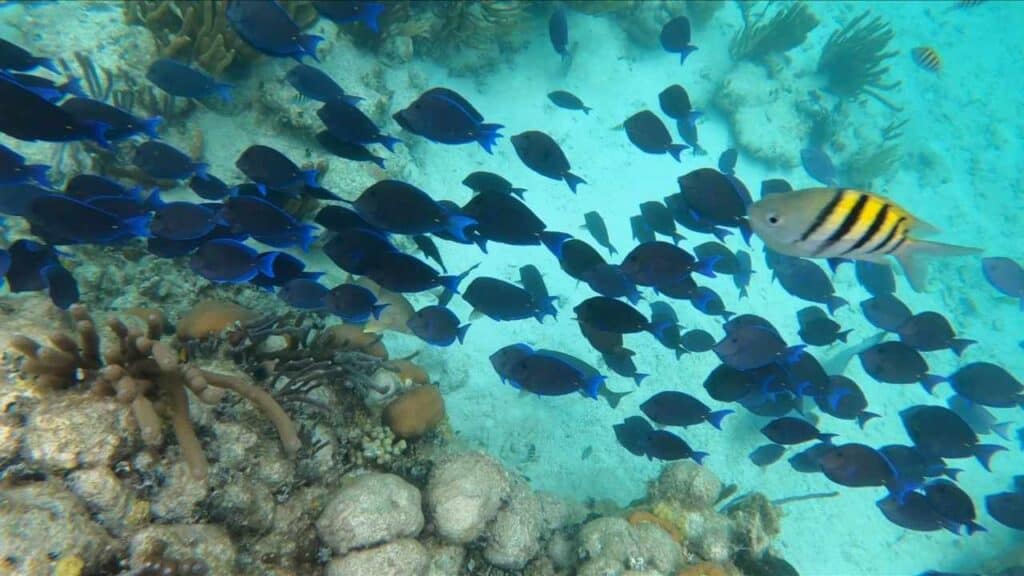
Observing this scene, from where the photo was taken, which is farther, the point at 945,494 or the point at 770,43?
the point at 770,43

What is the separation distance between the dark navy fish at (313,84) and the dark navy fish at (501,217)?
1.50 m

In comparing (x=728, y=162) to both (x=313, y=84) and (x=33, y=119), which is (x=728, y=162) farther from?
(x=33, y=119)

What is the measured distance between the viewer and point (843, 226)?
223 centimetres

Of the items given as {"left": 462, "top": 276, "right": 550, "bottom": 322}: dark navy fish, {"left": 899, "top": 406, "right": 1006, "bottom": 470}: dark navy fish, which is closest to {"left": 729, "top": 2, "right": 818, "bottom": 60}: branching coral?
{"left": 899, "top": 406, "right": 1006, "bottom": 470}: dark navy fish

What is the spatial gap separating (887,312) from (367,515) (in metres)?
5.71

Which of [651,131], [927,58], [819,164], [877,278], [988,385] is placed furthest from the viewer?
[927,58]

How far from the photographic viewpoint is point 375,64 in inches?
294

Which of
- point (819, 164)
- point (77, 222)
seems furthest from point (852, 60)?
point (77, 222)

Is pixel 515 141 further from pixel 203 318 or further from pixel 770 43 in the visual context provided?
pixel 770 43

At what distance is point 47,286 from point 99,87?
11.5 ft

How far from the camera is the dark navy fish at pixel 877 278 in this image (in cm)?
677

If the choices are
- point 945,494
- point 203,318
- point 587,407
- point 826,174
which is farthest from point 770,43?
point 203,318

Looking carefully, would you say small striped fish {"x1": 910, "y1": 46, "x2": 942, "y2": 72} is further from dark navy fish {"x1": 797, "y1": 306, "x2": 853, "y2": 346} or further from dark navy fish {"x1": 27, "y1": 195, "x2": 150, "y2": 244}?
dark navy fish {"x1": 27, "y1": 195, "x2": 150, "y2": 244}

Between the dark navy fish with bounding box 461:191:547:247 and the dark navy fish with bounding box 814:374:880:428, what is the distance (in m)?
3.15
